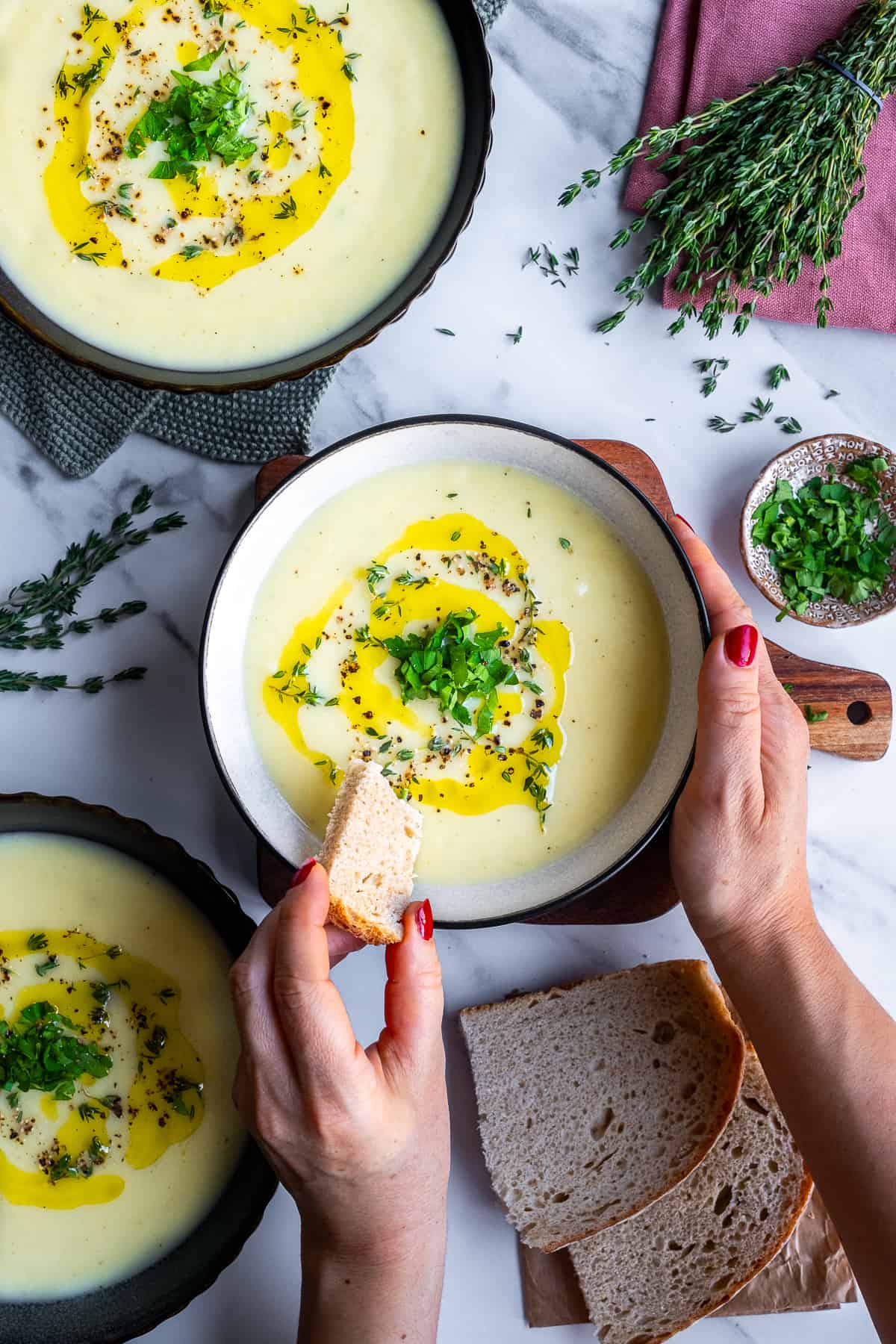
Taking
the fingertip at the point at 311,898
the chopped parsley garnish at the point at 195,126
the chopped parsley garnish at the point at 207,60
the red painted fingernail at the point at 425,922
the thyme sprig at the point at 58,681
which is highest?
the chopped parsley garnish at the point at 207,60

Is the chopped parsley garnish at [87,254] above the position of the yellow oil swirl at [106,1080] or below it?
above

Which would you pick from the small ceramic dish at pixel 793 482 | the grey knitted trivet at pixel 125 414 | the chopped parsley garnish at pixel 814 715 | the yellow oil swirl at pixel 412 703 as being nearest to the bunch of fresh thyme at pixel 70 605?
the grey knitted trivet at pixel 125 414

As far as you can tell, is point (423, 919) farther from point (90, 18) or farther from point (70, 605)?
point (90, 18)

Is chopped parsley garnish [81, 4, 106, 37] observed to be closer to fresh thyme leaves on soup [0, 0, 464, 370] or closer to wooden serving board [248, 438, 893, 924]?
fresh thyme leaves on soup [0, 0, 464, 370]

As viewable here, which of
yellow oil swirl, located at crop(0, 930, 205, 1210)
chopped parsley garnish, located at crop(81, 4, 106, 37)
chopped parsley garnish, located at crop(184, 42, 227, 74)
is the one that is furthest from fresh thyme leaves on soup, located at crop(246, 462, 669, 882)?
chopped parsley garnish, located at crop(81, 4, 106, 37)

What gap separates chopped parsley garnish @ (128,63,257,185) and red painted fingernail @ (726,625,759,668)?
127 centimetres

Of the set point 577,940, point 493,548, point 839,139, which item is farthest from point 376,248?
point 577,940

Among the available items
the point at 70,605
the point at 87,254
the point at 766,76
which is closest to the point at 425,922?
the point at 70,605

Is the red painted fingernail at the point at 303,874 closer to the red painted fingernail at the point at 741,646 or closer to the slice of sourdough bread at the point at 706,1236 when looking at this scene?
the red painted fingernail at the point at 741,646

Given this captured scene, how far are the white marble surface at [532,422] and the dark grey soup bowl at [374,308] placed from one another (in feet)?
0.86

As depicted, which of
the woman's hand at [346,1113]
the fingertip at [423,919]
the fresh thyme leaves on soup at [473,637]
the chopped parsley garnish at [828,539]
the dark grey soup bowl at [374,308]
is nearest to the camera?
the woman's hand at [346,1113]

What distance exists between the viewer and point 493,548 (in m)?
2.15

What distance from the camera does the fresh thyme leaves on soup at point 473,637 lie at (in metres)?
2.12

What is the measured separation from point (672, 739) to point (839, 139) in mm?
1240
